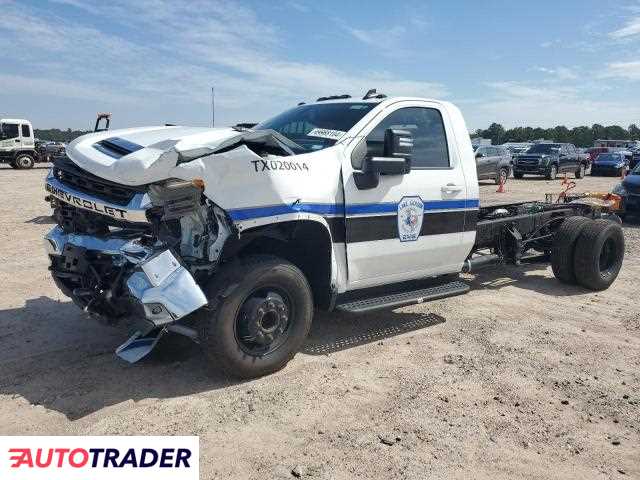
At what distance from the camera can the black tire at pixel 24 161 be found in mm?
29373

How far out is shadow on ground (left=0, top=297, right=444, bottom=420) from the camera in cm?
379

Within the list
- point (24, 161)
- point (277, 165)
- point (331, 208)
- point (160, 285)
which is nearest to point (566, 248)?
point (331, 208)

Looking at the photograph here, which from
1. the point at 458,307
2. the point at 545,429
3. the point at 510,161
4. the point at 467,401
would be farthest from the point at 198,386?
the point at 510,161

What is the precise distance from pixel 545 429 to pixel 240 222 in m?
2.36

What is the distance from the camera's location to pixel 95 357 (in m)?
4.39

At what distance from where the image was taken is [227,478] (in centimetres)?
289

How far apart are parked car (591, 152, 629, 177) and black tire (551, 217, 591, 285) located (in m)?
25.4

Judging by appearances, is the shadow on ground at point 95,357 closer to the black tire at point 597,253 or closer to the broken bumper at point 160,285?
the broken bumper at point 160,285

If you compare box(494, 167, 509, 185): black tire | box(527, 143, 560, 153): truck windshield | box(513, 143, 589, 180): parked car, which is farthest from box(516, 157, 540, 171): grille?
box(494, 167, 509, 185): black tire

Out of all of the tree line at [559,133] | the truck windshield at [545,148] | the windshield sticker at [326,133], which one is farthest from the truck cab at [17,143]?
→ the tree line at [559,133]

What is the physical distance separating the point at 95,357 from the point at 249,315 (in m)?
1.47

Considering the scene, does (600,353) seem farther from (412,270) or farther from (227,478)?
(227,478)

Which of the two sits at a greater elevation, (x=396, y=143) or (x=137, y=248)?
(x=396, y=143)

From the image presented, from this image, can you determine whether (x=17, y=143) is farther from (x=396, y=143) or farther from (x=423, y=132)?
(x=396, y=143)
